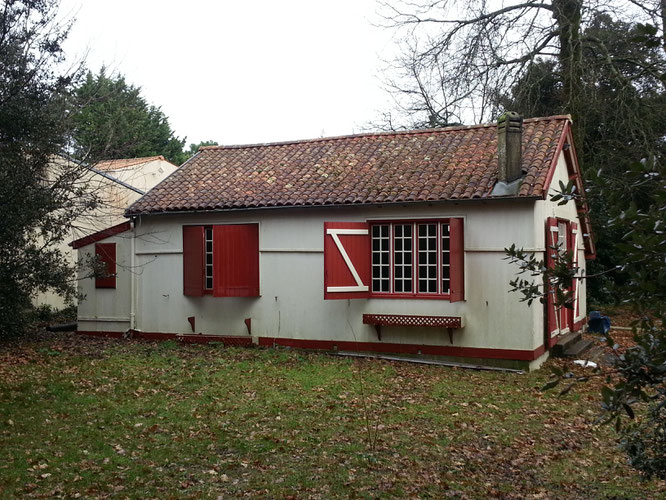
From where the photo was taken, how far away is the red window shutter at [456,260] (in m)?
12.0

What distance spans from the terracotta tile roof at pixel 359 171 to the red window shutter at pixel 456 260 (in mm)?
570

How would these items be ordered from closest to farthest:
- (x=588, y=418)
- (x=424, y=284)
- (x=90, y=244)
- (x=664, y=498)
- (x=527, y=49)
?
(x=664, y=498)
(x=588, y=418)
(x=424, y=284)
(x=90, y=244)
(x=527, y=49)

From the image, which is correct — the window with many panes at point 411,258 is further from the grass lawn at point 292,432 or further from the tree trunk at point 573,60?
the tree trunk at point 573,60

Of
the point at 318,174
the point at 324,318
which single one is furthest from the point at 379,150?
the point at 324,318

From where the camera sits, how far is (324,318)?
13570 millimetres

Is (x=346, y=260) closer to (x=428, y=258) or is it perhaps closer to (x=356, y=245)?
(x=356, y=245)

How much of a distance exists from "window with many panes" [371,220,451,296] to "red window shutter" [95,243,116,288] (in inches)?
259

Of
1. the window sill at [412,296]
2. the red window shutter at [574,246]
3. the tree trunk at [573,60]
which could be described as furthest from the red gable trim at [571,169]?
the tree trunk at [573,60]

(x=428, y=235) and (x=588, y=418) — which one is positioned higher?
(x=428, y=235)

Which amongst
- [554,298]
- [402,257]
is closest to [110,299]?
[402,257]

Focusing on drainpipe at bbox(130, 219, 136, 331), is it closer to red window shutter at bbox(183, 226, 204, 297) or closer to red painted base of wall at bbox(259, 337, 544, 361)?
red window shutter at bbox(183, 226, 204, 297)

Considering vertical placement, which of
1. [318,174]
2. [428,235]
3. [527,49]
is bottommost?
[428,235]

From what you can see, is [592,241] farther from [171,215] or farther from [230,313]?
[171,215]

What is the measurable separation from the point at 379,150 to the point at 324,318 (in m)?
4.31
